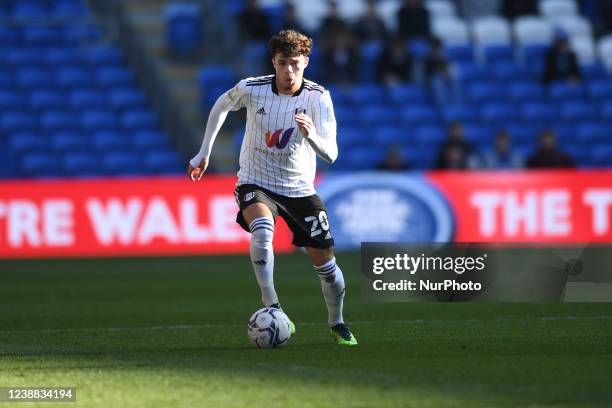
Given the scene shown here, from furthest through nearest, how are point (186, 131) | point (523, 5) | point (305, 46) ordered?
point (523, 5) → point (186, 131) → point (305, 46)

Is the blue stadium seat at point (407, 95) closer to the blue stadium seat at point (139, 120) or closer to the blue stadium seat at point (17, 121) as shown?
the blue stadium seat at point (139, 120)

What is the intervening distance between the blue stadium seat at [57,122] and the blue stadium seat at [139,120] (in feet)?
2.52

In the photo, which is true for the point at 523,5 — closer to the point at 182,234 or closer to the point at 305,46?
the point at 182,234

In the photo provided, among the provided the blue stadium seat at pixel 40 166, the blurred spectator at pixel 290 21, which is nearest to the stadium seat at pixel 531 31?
the blurred spectator at pixel 290 21

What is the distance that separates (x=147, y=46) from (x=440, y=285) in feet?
46.6

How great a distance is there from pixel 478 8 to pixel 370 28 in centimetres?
332

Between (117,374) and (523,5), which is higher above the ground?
(523,5)

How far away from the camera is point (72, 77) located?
21.3 meters

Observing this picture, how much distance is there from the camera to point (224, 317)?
35.7 feet

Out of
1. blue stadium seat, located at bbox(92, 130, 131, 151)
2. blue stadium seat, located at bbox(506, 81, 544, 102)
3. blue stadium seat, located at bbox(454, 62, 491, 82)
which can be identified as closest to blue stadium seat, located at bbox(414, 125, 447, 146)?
blue stadium seat, located at bbox(454, 62, 491, 82)

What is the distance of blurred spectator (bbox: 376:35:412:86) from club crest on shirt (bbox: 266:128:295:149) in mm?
13476

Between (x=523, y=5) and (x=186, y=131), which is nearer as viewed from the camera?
(x=186, y=131)

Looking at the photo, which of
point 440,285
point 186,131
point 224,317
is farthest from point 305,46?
point 186,131

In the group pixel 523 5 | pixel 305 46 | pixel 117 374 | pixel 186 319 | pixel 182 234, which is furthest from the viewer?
pixel 523 5
